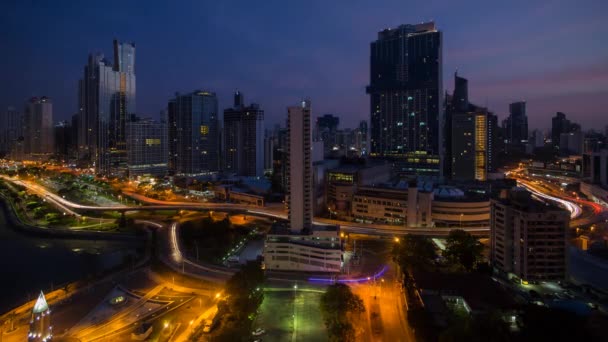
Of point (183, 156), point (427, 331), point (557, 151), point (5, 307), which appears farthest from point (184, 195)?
point (557, 151)

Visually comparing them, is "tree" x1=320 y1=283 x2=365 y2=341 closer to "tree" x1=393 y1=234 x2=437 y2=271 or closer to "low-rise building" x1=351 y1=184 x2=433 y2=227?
"tree" x1=393 y1=234 x2=437 y2=271

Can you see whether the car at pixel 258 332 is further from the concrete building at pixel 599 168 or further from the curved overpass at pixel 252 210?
the concrete building at pixel 599 168

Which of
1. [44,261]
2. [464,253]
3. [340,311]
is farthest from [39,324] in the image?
[464,253]

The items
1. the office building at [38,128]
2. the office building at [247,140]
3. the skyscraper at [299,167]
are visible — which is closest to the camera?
the skyscraper at [299,167]

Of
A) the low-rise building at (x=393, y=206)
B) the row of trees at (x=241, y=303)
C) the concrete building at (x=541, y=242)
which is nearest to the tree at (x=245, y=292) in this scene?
the row of trees at (x=241, y=303)

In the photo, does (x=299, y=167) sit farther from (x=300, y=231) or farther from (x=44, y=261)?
(x=44, y=261)

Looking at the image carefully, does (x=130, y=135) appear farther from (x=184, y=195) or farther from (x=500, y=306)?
(x=500, y=306)
